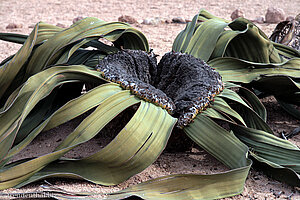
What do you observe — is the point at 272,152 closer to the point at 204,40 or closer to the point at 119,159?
the point at 119,159

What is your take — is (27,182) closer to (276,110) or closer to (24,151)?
(24,151)

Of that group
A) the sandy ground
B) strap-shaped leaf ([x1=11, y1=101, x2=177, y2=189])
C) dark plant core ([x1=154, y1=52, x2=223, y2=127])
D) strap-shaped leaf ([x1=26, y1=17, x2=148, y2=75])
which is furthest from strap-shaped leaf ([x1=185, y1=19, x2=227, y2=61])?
strap-shaped leaf ([x1=11, y1=101, x2=177, y2=189])

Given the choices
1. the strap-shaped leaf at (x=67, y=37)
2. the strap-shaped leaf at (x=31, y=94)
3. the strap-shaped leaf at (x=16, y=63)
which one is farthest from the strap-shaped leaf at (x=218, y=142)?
the strap-shaped leaf at (x=16, y=63)

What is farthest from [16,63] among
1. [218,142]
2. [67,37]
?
[218,142]

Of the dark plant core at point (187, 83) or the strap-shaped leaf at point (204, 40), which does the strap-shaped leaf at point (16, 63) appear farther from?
the strap-shaped leaf at point (204, 40)

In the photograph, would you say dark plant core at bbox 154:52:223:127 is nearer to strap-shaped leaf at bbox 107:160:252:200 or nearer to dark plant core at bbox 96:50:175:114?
dark plant core at bbox 96:50:175:114

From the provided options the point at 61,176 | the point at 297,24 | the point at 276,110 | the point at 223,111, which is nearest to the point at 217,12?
the point at 297,24
